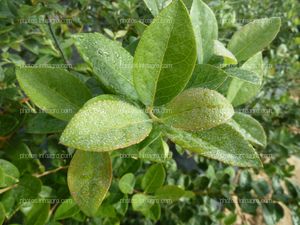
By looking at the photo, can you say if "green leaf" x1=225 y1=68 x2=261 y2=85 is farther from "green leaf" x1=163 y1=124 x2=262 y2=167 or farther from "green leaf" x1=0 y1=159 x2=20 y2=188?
"green leaf" x1=0 y1=159 x2=20 y2=188

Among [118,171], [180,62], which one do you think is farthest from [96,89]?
[118,171]

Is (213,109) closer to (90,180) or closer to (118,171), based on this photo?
(90,180)

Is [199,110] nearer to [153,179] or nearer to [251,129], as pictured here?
[251,129]

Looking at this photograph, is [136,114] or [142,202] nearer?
[136,114]

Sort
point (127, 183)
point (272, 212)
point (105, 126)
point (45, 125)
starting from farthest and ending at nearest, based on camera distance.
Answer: point (272, 212) → point (127, 183) → point (45, 125) → point (105, 126)

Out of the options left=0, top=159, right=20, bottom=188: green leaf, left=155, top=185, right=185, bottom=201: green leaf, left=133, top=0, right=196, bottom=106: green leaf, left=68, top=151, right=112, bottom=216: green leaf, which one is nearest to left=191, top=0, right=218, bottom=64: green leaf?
left=133, top=0, right=196, bottom=106: green leaf

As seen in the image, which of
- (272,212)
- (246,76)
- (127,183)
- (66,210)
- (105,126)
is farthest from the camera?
(272,212)

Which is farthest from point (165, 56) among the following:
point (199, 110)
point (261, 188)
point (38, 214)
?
point (261, 188)
